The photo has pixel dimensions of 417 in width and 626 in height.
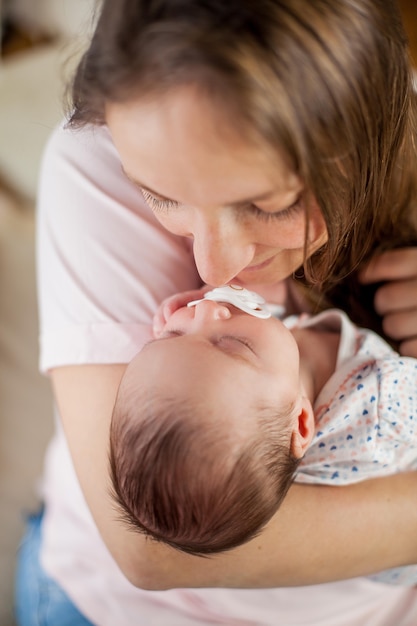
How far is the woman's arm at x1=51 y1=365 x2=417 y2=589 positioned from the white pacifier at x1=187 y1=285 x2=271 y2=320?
0.19m

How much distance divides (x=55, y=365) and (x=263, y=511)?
402 mm

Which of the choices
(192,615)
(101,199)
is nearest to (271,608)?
(192,615)

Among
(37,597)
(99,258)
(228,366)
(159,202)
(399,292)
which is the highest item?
(159,202)

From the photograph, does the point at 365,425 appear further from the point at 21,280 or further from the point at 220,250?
the point at 21,280

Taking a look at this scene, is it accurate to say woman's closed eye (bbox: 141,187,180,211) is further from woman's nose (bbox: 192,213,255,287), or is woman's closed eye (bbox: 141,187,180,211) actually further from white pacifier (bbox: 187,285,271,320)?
white pacifier (bbox: 187,285,271,320)

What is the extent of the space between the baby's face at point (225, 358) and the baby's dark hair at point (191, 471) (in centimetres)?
3

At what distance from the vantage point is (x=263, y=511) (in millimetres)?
913

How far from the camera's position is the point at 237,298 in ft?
3.26

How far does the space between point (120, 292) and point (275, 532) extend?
433mm

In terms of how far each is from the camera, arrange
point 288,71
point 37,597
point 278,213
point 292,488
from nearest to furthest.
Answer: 1. point 288,71
2. point 278,213
3. point 292,488
4. point 37,597

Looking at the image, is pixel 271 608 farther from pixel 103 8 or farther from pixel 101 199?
pixel 103 8

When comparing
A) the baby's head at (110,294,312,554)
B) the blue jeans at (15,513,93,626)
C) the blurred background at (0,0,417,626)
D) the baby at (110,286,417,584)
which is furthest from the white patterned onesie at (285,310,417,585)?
the blurred background at (0,0,417,626)

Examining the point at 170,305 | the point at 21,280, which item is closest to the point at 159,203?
the point at 170,305

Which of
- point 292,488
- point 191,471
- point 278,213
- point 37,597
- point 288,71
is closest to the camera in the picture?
point 288,71
